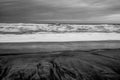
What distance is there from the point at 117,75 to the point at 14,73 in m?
2.09

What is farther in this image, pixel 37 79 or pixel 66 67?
pixel 66 67

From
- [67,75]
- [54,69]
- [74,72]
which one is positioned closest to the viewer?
[67,75]

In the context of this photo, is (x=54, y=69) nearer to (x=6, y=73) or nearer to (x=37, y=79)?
(x=37, y=79)

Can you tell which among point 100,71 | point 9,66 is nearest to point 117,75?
point 100,71

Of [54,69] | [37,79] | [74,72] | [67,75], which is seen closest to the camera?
[37,79]

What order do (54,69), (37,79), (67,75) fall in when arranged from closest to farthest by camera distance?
(37,79), (67,75), (54,69)

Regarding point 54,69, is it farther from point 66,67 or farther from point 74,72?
point 74,72

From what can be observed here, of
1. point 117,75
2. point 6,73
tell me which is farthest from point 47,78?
point 117,75

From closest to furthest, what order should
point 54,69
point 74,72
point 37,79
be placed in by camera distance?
1. point 37,79
2. point 74,72
3. point 54,69

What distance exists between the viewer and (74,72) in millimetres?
2211

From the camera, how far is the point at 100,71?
7.39 ft

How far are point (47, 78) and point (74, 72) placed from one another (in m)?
0.61

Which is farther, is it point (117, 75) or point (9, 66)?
point (9, 66)

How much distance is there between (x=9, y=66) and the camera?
97.8 inches
